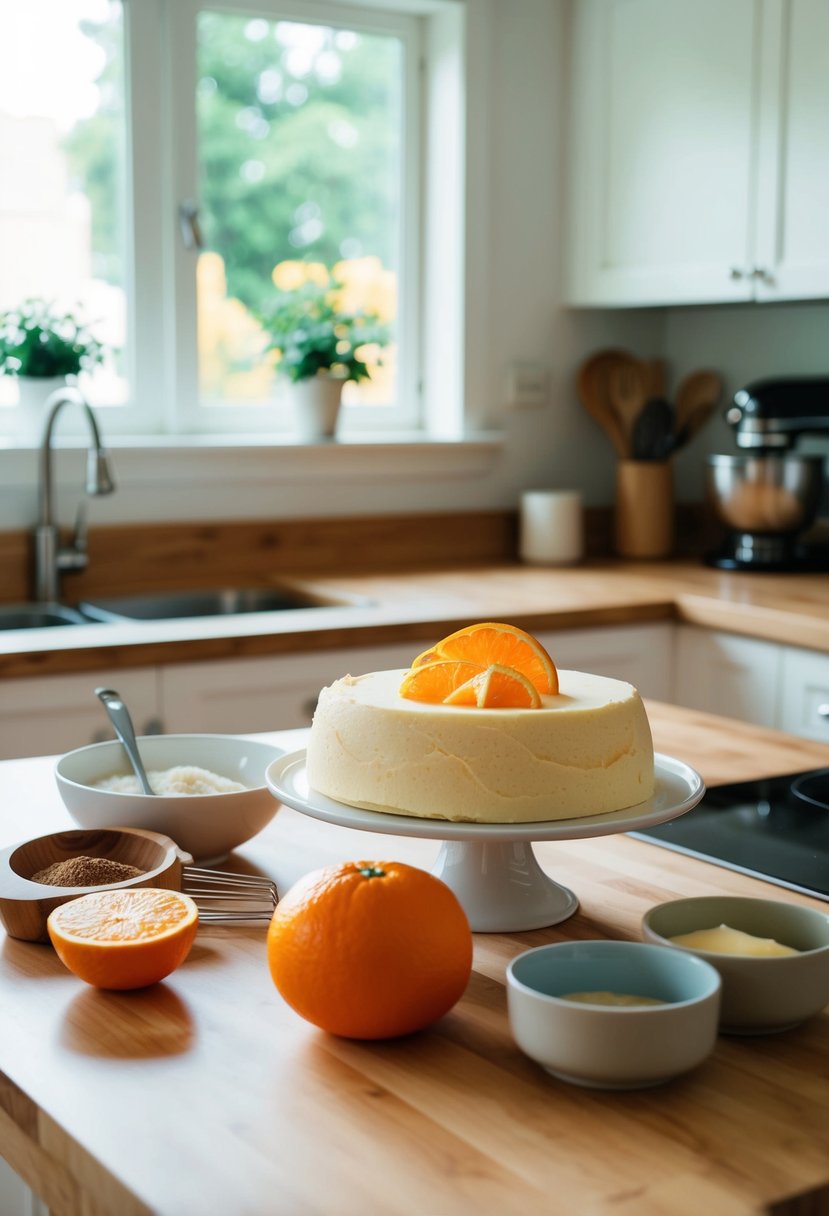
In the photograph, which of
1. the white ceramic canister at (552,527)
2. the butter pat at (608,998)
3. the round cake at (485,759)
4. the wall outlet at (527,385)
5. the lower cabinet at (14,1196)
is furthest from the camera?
the wall outlet at (527,385)

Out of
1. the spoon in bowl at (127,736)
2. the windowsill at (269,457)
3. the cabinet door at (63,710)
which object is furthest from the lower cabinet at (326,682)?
the spoon in bowl at (127,736)

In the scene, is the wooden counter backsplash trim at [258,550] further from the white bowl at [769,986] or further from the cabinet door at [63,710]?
the white bowl at [769,986]

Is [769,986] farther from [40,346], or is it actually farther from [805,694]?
[40,346]

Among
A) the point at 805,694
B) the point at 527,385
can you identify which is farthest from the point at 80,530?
the point at 805,694

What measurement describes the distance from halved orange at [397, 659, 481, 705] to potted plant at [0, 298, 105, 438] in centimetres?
184

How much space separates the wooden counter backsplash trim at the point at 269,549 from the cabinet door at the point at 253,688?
0.56 metres

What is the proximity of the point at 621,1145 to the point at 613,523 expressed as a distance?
8.97 ft

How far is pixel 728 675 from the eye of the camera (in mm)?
2549

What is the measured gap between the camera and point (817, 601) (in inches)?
99.3

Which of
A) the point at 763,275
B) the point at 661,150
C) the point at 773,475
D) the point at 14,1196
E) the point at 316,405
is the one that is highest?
the point at 661,150

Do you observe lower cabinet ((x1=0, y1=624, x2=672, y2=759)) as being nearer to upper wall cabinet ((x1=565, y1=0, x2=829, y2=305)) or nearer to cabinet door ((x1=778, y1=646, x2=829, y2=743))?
cabinet door ((x1=778, y1=646, x2=829, y2=743))

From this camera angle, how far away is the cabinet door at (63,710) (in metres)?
2.06

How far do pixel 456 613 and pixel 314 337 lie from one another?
77 cm

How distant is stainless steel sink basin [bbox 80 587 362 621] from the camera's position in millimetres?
2682
